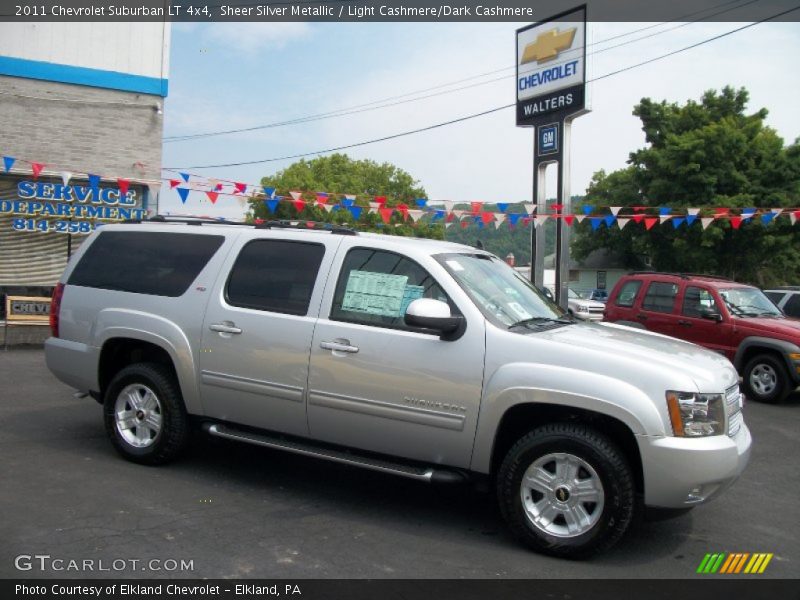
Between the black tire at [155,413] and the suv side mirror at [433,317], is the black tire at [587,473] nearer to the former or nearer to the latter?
the suv side mirror at [433,317]

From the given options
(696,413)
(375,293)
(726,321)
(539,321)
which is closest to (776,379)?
(726,321)

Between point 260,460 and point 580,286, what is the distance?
5434 cm

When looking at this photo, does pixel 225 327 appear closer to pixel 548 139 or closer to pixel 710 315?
pixel 710 315

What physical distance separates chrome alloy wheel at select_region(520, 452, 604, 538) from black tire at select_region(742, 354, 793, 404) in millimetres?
7214

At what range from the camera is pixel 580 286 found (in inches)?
2287

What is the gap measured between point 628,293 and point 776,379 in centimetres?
271

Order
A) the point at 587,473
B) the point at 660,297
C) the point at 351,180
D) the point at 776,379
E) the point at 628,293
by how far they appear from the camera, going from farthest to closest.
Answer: the point at 351,180, the point at 628,293, the point at 660,297, the point at 776,379, the point at 587,473

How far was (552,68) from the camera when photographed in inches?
613

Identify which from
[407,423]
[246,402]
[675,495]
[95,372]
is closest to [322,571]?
[407,423]

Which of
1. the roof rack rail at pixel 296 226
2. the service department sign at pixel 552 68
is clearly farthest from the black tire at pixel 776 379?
the roof rack rail at pixel 296 226

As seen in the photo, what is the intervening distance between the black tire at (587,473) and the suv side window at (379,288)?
1.08 metres
